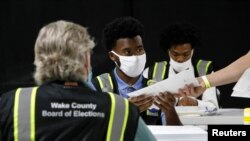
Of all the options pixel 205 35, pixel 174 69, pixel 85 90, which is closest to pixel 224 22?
pixel 205 35

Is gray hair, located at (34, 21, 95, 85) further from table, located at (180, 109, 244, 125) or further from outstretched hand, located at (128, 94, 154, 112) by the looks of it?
table, located at (180, 109, 244, 125)

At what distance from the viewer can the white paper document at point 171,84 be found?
2.51 metres

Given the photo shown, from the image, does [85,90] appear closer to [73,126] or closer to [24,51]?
[73,126]

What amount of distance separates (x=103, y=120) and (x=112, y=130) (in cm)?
4

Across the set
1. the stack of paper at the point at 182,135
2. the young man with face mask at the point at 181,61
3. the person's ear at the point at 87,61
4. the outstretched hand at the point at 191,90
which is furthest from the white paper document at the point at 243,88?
the person's ear at the point at 87,61

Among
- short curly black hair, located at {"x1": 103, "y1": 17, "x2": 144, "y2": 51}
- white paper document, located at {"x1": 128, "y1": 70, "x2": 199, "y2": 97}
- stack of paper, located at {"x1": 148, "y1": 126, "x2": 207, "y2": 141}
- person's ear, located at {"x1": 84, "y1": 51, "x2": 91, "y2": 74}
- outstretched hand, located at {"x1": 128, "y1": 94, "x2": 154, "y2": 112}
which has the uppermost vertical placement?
person's ear, located at {"x1": 84, "y1": 51, "x2": 91, "y2": 74}

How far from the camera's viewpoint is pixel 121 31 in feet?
10.6

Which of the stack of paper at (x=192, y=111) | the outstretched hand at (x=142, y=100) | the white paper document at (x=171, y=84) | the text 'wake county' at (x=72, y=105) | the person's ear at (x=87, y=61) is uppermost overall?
the person's ear at (x=87, y=61)

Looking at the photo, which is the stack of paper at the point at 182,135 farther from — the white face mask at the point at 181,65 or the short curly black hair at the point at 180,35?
the short curly black hair at the point at 180,35

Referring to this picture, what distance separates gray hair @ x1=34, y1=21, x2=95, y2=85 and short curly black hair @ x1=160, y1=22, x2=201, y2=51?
89.7 inches

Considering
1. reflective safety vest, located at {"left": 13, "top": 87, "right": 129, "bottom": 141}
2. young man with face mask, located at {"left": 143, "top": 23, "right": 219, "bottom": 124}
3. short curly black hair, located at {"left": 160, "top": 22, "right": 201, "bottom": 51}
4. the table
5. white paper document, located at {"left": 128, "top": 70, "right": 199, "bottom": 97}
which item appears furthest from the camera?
short curly black hair, located at {"left": 160, "top": 22, "right": 201, "bottom": 51}

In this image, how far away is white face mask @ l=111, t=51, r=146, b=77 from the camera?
10.4 ft

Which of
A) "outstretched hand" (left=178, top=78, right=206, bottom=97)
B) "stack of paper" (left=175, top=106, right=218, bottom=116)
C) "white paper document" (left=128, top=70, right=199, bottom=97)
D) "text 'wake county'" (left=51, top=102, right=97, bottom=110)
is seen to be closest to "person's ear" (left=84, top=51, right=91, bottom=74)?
"text 'wake county'" (left=51, top=102, right=97, bottom=110)

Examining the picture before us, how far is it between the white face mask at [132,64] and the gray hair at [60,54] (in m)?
1.46
